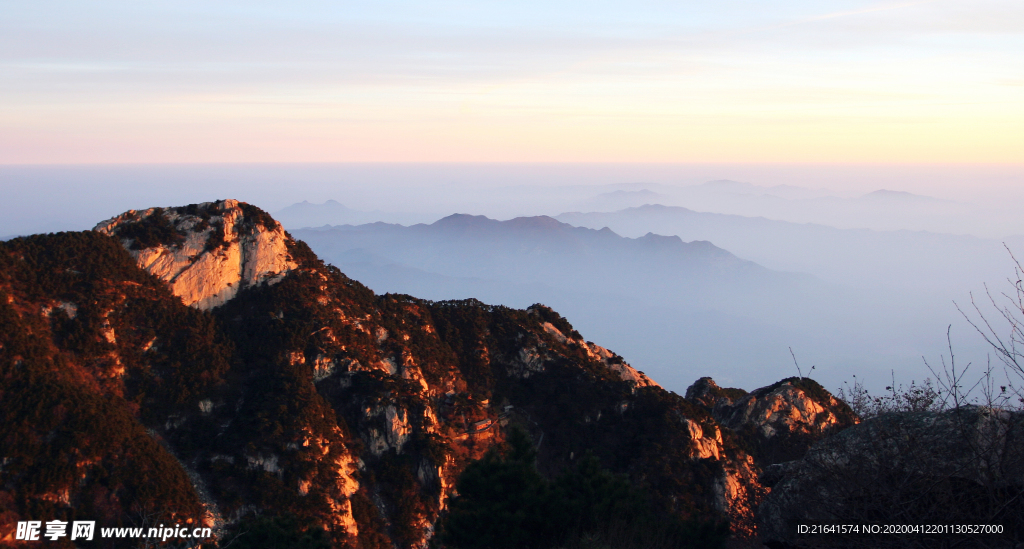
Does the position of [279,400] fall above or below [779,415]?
above

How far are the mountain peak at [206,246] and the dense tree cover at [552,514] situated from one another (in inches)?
1180

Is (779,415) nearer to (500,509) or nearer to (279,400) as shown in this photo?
(500,509)

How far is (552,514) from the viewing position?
23828mm

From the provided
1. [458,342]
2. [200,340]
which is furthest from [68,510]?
[458,342]

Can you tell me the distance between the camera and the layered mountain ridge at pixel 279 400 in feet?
103

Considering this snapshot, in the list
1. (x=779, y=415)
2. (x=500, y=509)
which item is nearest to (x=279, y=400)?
(x=500, y=509)

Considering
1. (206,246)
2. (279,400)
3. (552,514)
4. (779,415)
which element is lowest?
(779,415)

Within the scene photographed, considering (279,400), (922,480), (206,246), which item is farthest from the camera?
(206,246)

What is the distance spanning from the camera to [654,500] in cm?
3922

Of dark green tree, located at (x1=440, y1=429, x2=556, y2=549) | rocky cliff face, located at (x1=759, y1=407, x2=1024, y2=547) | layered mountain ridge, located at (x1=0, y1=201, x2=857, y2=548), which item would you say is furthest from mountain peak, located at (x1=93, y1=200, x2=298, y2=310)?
rocky cliff face, located at (x1=759, y1=407, x2=1024, y2=547)

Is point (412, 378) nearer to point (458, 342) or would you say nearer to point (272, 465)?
point (458, 342)

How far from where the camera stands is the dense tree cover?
23219 millimetres

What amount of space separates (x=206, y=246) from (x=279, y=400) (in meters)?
15.8

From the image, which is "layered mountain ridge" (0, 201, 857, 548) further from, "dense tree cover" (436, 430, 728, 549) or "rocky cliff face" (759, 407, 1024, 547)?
"rocky cliff face" (759, 407, 1024, 547)
